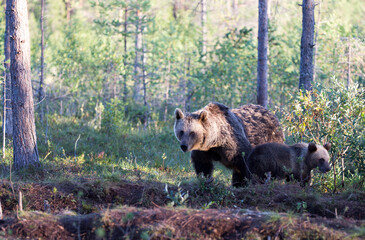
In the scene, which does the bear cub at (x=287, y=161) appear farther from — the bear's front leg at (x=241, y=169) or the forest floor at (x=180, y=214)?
the forest floor at (x=180, y=214)

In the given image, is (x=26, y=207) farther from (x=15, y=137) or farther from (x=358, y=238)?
(x=358, y=238)

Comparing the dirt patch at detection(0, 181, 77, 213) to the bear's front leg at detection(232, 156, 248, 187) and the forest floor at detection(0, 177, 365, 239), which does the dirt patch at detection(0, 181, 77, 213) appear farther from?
the bear's front leg at detection(232, 156, 248, 187)

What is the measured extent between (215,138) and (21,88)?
12.9 ft

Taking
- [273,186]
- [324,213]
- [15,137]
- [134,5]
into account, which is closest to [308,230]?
[324,213]

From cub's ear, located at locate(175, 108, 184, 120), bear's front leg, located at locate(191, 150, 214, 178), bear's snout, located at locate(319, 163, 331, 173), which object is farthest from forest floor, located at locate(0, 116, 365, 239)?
cub's ear, located at locate(175, 108, 184, 120)

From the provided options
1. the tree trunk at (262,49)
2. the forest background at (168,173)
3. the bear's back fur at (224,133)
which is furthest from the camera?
the tree trunk at (262,49)

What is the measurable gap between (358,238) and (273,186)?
228 centimetres

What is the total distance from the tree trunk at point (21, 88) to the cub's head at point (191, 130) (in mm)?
3077

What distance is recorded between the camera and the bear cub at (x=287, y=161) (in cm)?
716

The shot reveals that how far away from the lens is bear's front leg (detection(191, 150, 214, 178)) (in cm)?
777

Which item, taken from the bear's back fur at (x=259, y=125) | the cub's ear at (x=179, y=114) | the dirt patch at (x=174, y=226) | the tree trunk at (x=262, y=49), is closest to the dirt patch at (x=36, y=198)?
the dirt patch at (x=174, y=226)

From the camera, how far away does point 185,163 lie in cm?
1072

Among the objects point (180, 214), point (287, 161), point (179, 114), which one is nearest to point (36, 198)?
point (180, 214)

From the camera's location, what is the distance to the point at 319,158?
7152 mm
